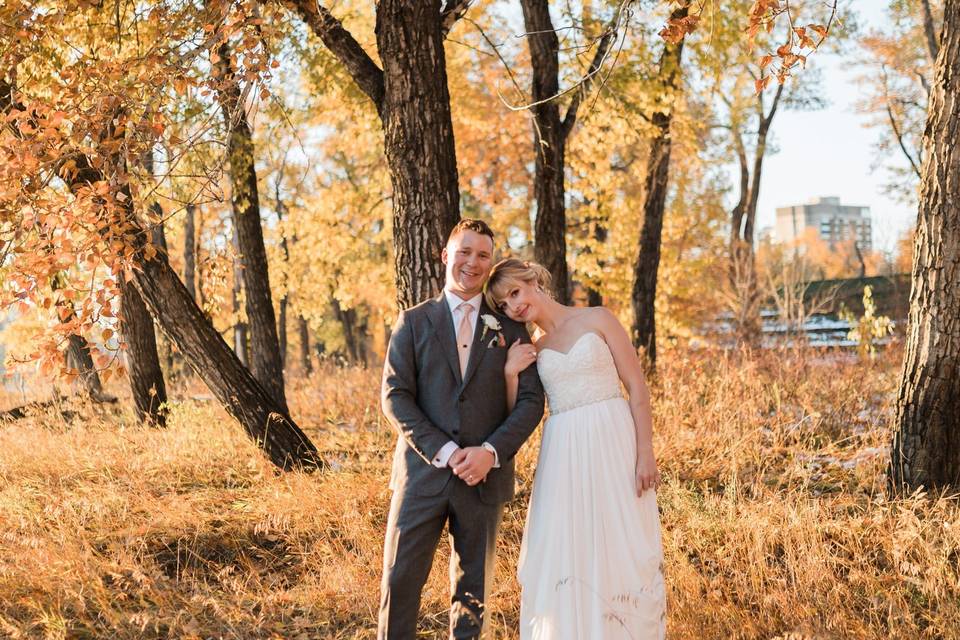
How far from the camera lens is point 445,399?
3682 mm

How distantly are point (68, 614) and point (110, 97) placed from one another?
298 cm

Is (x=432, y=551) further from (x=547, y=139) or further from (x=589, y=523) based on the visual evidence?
(x=547, y=139)

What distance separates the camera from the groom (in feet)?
12.0

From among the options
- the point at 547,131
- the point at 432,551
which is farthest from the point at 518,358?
the point at 547,131

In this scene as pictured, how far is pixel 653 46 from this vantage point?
10.0 metres

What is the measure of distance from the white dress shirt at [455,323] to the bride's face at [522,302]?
0.42ft

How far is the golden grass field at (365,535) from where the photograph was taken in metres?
4.53

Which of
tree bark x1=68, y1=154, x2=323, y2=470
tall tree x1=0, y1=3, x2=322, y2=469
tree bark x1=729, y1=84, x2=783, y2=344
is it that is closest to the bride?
tall tree x1=0, y1=3, x2=322, y2=469

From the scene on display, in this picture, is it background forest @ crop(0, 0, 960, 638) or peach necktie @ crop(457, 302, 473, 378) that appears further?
background forest @ crop(0, 0, 960, 638)

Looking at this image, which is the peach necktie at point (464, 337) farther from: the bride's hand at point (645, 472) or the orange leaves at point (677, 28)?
the orange leaves at point (677, 28)

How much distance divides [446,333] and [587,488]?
0.94 metres

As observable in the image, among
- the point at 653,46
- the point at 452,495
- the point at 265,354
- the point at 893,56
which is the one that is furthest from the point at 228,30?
the point at 893,56

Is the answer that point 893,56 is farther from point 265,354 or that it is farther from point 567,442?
point 567,442

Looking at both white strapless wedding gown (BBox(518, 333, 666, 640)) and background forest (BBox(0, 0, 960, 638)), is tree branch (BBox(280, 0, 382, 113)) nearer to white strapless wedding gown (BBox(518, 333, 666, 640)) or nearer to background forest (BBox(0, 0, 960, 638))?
background forest (BBox(0, 0, 960, 638))
